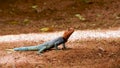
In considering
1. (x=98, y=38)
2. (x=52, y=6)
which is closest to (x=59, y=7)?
(x=52, y=6)

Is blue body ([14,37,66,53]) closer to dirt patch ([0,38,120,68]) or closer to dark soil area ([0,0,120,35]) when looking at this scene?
dirt patch ([0,38,120,68])

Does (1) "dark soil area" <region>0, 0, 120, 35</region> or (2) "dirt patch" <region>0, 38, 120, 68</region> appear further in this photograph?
(1) "dark soil area" <region>0, 0, 120, 35</region>

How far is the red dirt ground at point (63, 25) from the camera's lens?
27.1 feet

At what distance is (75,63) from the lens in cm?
819

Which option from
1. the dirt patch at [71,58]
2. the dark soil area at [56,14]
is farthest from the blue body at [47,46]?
the dark soil area at [56,14]

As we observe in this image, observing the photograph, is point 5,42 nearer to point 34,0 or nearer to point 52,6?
point 52,6

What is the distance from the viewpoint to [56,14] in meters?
19.3

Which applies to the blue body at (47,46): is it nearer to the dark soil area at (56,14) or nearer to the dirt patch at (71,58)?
the dirt patch at (71,58)

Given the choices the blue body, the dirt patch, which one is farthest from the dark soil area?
the dirt patch

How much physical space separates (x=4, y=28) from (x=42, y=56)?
820 centimetres

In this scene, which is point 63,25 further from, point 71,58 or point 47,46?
point 71,58

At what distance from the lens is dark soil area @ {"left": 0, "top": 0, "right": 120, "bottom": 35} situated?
1655cm

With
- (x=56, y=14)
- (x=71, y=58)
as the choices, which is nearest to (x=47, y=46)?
(x=71, y=58)

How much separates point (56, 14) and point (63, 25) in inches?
101
